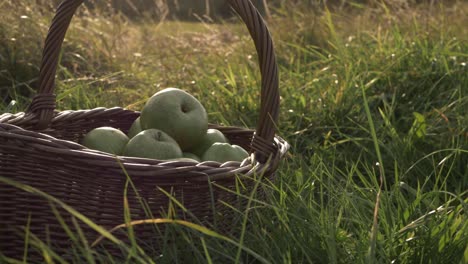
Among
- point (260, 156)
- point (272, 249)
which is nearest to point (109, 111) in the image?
point (260, 156)

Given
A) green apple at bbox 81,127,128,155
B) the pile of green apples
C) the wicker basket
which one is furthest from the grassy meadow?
green apple at bbox 81,127,128,155

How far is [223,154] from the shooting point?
6.02 feet

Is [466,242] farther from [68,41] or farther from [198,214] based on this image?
[68,41]

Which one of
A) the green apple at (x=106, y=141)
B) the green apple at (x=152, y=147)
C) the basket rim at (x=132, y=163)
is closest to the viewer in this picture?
the basket rim at (x=132, y=163)

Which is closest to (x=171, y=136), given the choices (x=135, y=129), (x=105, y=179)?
(x=135, y=129)

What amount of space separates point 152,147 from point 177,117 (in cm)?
20

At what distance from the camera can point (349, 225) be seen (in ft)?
5.39

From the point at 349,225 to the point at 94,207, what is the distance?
0.59m

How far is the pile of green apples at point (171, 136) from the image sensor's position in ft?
5.90

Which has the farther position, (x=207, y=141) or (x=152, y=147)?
(x=207, y=141)

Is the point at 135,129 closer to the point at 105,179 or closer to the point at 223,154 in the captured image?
the point at 223,154

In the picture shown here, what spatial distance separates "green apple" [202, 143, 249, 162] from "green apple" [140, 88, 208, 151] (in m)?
0.12

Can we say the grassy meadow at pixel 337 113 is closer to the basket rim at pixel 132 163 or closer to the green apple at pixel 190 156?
the basket rim at pixel 132 163

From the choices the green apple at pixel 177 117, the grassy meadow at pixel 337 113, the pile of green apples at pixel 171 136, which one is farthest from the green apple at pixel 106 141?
the grassy meadow at pixel 337 113
